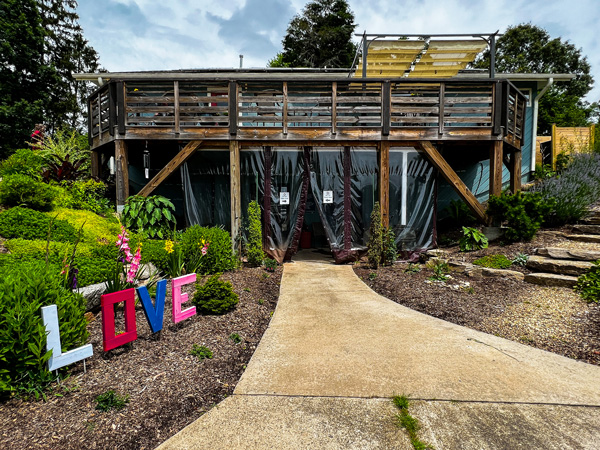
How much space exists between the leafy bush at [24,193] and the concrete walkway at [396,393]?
4.68 metres

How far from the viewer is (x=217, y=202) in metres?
7.68

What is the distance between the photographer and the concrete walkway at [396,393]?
1.79 m

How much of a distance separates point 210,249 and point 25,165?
5.09 meters

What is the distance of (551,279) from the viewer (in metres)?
4.61

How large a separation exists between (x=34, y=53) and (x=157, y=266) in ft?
69.2

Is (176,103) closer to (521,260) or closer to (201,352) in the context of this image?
(201,352)

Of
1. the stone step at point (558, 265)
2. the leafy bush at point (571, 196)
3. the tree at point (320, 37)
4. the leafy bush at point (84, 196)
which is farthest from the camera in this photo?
the tree at point (320, 37)

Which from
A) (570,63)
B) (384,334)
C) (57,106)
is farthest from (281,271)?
(570,63)

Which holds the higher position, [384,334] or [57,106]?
[57,106]

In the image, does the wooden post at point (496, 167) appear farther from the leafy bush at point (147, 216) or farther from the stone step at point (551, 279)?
the leafy bush at point (147, 216)

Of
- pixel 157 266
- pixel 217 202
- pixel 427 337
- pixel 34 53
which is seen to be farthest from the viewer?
pixel 34 53

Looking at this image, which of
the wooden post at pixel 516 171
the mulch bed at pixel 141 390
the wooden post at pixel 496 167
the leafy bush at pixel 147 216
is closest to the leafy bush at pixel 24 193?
the leafy bush at pixel 147 216

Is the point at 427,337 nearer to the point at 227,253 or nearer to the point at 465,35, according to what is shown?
the point at 227,253

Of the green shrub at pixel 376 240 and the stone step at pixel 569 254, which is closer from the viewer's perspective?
the stone step at pixel 569 254
